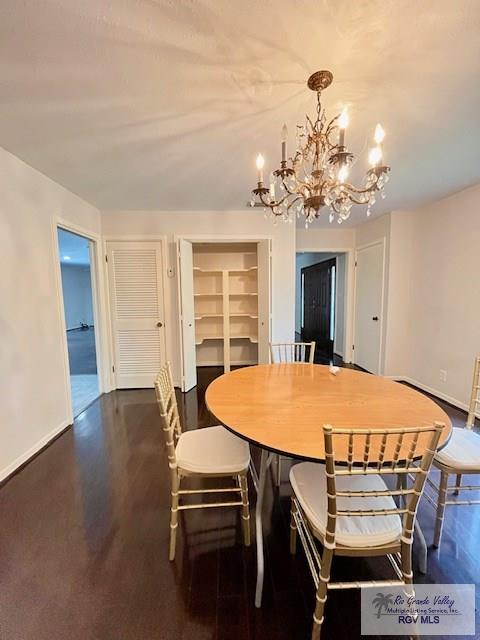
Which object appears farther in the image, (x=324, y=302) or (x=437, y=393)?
(x=324, y=302)

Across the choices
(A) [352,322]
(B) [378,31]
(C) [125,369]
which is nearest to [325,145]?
(B) [378,31]

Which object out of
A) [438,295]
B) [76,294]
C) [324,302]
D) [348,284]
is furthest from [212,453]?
[76,294]

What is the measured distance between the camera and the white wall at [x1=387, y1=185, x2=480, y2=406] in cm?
314

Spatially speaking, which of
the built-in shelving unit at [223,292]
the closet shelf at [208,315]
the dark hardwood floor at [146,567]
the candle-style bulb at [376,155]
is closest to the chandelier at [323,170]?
the candle-style bulb at [376,155]

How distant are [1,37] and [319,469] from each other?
2379 mm

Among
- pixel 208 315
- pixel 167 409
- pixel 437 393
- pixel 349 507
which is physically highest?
pixel 208 315

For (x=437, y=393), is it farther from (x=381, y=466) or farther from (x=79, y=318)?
(x=79, y=318)

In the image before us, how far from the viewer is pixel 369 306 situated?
4578mm

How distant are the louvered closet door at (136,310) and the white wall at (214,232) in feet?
0.49

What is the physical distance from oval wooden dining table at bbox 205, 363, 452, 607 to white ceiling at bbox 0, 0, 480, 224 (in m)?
1.70

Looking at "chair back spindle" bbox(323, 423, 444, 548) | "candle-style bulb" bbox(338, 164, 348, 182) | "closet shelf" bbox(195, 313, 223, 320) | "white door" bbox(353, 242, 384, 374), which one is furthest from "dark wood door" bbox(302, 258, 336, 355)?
"chair back spindle" bbox(323, 423, 444, 548)

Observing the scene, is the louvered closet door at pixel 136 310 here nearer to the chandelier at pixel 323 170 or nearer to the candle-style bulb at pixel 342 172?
the chandelier at pixel 323 170

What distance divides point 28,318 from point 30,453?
1117mm

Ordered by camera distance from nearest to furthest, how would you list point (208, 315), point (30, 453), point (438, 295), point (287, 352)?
point (30, 453)
point (438, 295)
point (287, 352)
point (208, 315)
